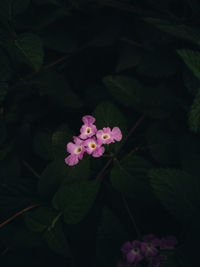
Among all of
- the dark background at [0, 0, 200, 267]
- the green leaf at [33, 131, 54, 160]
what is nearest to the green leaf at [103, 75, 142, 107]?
the dark background at [0, 0, 200, 267]

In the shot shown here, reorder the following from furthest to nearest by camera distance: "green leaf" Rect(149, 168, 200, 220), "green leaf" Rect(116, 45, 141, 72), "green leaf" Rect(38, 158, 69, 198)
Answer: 1. "green leaf" Rect(116, 45, 141, 72)
2. "green leaf" Rect(38, 158, 69, 198)
3. "green leaf" Rect(149, 168, 200, 220)

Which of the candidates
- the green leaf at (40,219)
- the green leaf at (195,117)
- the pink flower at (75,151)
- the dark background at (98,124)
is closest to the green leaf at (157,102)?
the dark background at (98,124)

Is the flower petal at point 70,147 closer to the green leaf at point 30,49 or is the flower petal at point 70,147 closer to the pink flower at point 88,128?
the pink flower at point 88,128

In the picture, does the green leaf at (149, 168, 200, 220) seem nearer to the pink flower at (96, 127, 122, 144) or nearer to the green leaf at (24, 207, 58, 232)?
the pink flower at (96, 127, 122, 144)

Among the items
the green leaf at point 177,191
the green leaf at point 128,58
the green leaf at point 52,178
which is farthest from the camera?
the green leaf at point 128,58

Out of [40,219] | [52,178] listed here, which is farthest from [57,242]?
[52,178]
